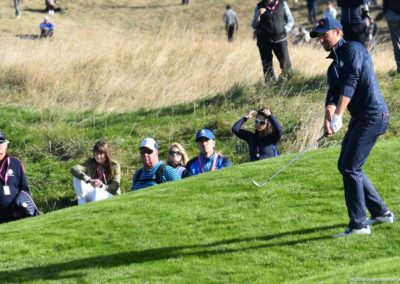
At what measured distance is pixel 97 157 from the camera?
1485 centimetres

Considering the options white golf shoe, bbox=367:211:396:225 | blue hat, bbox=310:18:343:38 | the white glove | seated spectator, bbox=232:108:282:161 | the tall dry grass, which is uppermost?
blue hat, bbox=310:18:343:38

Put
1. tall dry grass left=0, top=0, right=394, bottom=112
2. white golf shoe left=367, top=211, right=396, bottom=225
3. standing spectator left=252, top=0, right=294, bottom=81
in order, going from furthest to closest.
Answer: tall dry grass left=0, top=0, right=394, bottom=112 → standing spectator left=252, top=0, right=294, bottom=81 → white golf shoe left=367, top=211, right=396, bottom=225

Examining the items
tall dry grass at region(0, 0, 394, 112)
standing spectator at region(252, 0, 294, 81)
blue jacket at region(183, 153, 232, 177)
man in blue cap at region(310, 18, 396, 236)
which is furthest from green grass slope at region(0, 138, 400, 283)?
tall dry grass at region(0, 0, 394, 112)

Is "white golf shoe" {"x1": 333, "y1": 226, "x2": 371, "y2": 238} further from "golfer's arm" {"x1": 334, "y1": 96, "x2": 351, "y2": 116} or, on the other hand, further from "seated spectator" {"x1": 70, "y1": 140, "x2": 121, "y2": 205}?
"seated spectator" {"x1": 70, "y1": 140, "x2": 121, "y2": 205}

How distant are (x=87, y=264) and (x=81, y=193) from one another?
4939 mm

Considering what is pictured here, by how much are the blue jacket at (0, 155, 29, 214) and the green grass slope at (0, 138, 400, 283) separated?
41.6 inches

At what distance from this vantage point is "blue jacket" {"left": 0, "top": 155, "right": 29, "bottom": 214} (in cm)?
1377

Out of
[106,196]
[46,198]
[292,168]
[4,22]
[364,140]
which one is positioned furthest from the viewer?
[4,22]

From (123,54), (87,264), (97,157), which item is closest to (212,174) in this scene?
(97,157)

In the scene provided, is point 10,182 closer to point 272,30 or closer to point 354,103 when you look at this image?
point 354,103

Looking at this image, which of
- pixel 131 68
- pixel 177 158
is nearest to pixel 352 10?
pixel 177 158

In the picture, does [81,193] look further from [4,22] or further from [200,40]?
[4,22]

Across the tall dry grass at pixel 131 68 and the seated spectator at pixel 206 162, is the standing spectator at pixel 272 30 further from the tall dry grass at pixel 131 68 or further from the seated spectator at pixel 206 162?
the seated spectator at pixel 206 162

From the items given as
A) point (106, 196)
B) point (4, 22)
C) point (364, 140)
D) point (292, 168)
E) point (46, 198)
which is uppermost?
point (364, 140)
